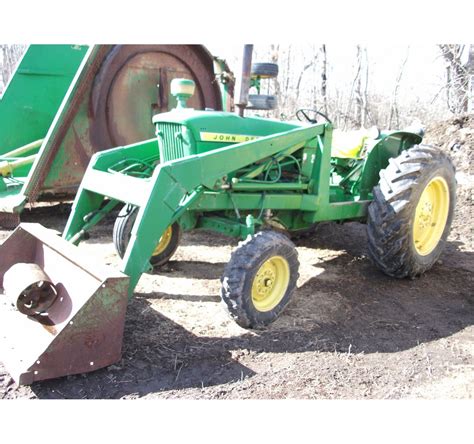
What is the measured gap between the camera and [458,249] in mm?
5793

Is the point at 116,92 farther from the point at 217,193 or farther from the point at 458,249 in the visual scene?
the point at 458,249

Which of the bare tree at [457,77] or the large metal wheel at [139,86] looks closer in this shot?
the large metal wheel at [139,86]

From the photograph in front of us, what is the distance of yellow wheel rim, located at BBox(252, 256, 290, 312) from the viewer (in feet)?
11.7

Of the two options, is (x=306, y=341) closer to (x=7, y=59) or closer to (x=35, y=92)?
(x=35, y=92)

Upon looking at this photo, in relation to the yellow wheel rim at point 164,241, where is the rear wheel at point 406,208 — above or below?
above

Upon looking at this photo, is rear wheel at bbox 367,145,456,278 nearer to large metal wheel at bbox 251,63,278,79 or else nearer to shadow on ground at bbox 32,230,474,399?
shadow on ground at bbox 32,230,474,399

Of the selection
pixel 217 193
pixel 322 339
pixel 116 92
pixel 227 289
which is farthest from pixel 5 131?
pixel 322 339

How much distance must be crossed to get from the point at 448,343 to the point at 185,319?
1.81m

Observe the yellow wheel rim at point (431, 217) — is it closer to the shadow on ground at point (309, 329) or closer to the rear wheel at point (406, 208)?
the rear wheel at point (406, 208)

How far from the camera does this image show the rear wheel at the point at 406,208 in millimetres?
4270

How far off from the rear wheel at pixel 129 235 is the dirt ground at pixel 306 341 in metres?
0.15

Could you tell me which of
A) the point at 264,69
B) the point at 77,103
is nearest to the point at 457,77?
the point at 264,69

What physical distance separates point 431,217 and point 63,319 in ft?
11.1

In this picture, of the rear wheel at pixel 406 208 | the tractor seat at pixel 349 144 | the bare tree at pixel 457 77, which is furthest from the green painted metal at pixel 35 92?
the bare tree at pixel 457 77
